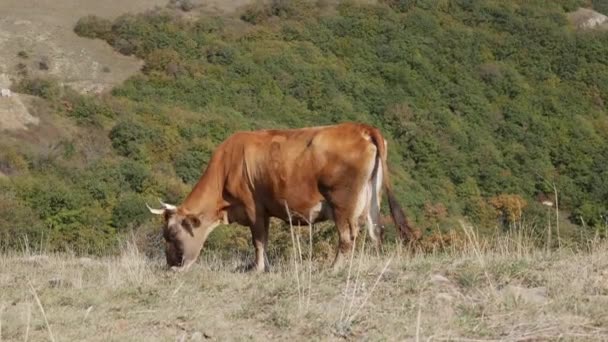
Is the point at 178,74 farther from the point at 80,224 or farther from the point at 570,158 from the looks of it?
the point at 80,224

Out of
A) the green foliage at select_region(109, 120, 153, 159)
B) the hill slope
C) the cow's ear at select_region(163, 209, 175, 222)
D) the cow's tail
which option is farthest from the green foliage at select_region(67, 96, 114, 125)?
the hill slope

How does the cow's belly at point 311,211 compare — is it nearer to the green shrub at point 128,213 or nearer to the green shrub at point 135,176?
the green shrub at point 128,213

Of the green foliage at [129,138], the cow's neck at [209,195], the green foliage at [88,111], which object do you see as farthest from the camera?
the green foliage at [88,111]

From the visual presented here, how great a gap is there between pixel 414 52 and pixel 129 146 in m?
37.2

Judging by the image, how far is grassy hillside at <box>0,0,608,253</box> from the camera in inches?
1437

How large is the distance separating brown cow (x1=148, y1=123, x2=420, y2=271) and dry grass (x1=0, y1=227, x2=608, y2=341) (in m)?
1.19

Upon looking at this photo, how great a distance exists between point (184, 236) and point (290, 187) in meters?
1.60

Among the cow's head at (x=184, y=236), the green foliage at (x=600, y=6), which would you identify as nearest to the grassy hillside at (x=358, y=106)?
the green foliage at (x=600, y=6)

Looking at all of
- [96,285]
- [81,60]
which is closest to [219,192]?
[96,285]

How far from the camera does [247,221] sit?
1048cm

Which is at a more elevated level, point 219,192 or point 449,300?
point 449,300

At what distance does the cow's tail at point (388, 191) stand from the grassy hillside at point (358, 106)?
16317mm

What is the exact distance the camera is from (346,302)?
6.91 metres

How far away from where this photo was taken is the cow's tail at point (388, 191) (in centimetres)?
952
